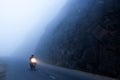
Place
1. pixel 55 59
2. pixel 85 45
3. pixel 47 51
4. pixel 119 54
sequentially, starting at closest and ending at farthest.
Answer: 1. pixel 119 54
2. pixel 85 45
3. pixel 55 59
4. pixel 47 51

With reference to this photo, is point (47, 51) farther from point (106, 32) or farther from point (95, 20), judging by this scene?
point (106, 32)

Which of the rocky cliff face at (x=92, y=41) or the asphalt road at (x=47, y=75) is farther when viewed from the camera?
the rocky cliff face at (x=92, y=41)

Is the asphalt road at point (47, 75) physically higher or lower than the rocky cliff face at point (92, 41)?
lower

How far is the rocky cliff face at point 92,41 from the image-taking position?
3775 cm

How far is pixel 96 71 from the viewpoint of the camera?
37.8 m

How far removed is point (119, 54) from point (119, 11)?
1220 centimetres

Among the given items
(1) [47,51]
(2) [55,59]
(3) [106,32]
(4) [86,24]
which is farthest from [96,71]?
(1) [47,51]

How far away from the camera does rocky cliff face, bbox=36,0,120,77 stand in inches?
1486

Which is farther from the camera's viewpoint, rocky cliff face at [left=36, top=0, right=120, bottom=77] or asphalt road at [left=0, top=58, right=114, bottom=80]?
rocky cliff face at [left=36, top=0, right=120, bottom=77]

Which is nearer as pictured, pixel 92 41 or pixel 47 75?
pixel 47 75

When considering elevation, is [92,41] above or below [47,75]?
above

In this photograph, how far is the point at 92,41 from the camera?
44500 mm

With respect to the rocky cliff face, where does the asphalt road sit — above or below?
below

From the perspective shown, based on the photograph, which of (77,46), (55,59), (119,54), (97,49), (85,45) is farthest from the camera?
(55,59)
